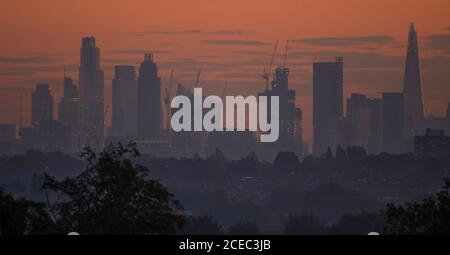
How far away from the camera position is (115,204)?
50125mm

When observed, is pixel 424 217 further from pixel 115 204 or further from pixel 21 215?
pixel 21 215

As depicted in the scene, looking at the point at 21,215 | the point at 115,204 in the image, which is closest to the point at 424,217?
the point at 115,204

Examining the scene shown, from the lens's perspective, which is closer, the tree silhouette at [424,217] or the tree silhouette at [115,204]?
the tree silhouette at [115,204]

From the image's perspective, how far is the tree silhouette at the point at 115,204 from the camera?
160ft

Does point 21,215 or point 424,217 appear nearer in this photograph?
point 21,215

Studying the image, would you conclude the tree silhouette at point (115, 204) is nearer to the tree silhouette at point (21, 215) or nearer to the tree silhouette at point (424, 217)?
the tree silhouette at point (21, 215)

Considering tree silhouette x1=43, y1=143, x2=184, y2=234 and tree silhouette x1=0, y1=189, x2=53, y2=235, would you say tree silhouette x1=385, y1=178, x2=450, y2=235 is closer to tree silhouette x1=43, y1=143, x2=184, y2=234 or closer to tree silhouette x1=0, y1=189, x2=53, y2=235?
tree silhouette x1=43, y1=143, x2=184, y2=234

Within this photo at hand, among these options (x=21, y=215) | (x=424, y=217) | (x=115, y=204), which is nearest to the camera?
(x=115, y=204)

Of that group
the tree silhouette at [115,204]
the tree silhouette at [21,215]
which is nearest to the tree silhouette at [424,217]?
the tree silhouette at [115,204]
